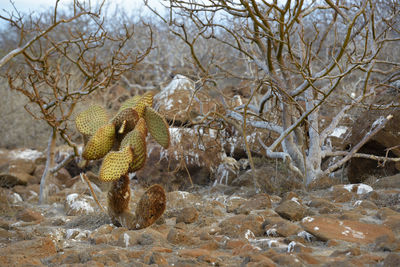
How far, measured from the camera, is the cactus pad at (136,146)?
400cm

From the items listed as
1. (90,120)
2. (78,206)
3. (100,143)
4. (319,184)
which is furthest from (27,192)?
(319,184)

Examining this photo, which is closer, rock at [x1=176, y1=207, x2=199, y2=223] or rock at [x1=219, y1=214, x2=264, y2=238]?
rock at [x1=219, y1=214, x2=264, y2=238]

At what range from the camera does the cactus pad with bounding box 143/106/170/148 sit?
163 inches

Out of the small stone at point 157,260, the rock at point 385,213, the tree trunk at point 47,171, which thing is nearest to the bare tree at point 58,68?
the tree trunk at point 47,171

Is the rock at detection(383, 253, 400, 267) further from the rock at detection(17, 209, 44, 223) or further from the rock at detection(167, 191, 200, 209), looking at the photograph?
the rock at detection(17, 209, 44, 223)

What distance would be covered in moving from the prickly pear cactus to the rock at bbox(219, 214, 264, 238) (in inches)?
22.7

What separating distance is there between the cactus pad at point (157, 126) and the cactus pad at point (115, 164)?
0.34m

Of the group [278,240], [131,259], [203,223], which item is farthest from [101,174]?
[278,240]

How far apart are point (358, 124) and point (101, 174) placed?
173 inches

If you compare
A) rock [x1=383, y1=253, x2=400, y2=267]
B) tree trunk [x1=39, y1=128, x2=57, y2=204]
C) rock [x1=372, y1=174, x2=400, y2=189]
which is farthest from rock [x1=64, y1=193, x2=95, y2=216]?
rock [x1=383, y1=253, x2=400, y2=267]

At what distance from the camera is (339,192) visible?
5.24m

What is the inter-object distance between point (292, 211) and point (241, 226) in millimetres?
563

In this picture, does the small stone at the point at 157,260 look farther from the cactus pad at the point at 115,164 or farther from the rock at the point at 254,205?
the rock at the point at 254,205

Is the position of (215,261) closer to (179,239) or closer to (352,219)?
(179,239)
